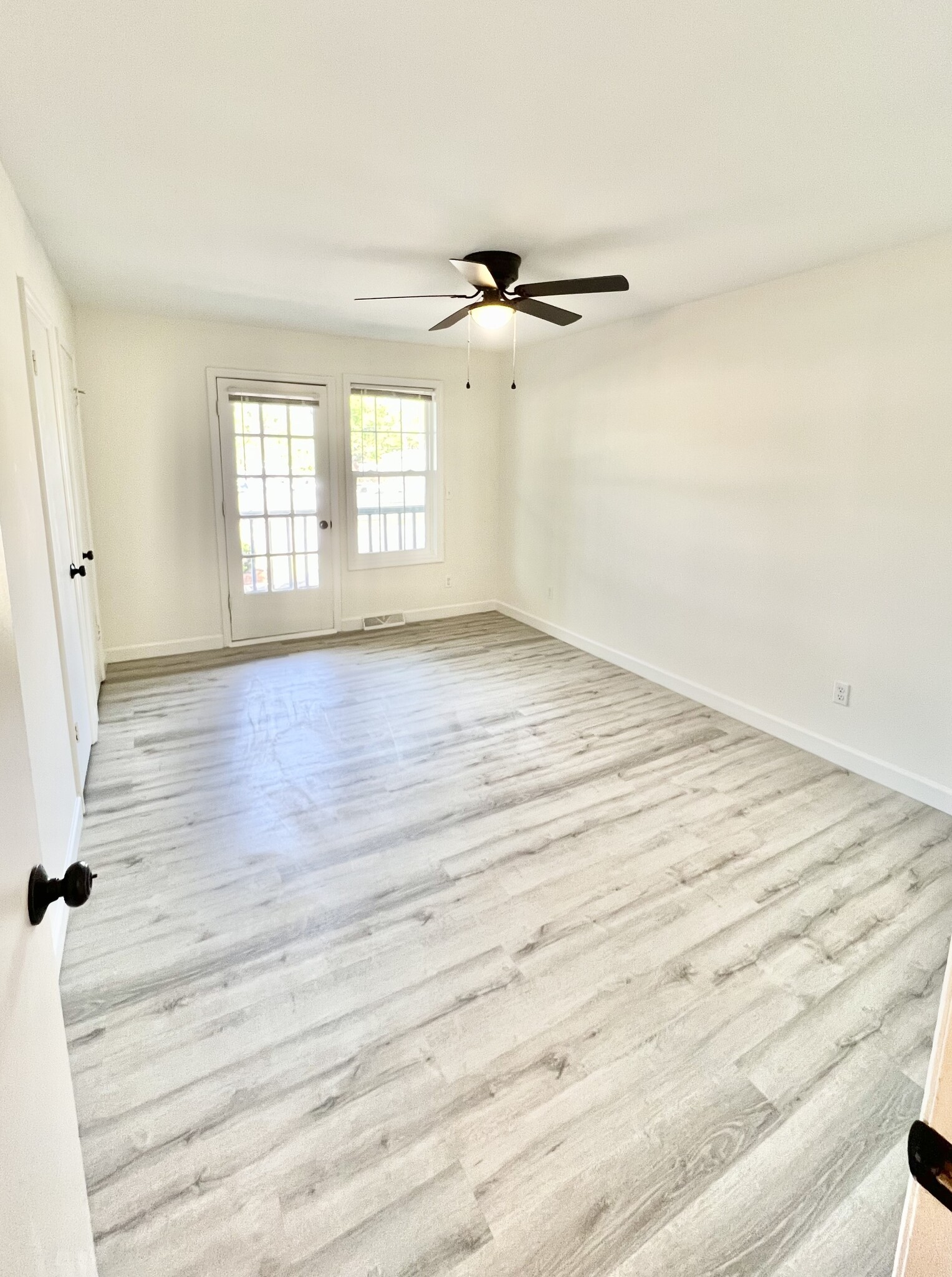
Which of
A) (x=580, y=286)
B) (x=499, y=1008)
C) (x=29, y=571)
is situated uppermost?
(x=580, y=286)

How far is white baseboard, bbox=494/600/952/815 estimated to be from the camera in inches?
116

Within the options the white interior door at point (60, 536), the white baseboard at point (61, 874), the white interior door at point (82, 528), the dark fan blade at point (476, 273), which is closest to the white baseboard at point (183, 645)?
the white interior door at point (82, 528)

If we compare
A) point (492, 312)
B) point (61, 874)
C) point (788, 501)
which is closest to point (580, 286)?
point (492, 312)

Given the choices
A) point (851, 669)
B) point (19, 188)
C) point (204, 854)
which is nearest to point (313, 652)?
point (204, 854)

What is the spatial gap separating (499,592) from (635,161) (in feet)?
14.7

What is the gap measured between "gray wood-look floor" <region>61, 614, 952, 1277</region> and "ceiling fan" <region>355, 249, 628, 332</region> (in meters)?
2.25

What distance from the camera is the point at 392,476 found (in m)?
5.64

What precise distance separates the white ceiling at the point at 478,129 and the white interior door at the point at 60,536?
1.70 ft

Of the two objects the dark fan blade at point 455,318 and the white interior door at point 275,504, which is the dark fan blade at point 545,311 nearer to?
the dark fan blade at point 455,318

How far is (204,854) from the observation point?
99.3 inches

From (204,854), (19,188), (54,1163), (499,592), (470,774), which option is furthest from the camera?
(499,592)

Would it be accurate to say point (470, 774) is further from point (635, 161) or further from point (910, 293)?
point (910, 293)

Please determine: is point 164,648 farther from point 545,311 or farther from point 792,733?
point 792,733

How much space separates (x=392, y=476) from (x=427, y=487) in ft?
1.21
